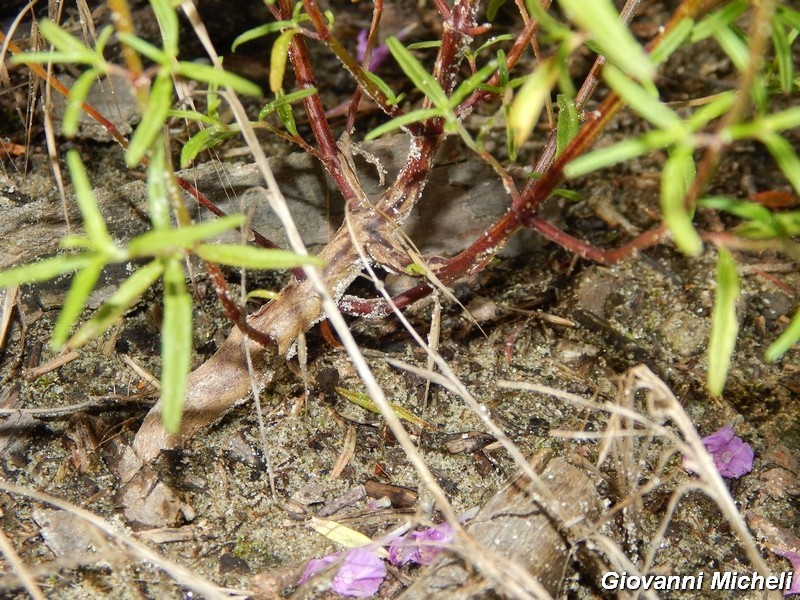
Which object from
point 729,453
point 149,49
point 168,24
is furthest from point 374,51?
point 729,453

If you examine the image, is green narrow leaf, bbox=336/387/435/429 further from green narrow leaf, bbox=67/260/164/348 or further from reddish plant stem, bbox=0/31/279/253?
green narrow leaf, bbox=67/260/164/348

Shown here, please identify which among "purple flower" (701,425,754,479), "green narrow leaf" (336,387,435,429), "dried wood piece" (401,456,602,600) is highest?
"dried wood piece" (401,456,602,600)

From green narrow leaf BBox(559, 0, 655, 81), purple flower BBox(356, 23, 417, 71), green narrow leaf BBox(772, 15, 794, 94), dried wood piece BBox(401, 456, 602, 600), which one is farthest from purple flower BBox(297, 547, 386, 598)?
purple flower BBox(356, 23, 417, 71)

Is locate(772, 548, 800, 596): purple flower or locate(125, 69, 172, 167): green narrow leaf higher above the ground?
locate(125, 69, 172, 167): green narrow leaf

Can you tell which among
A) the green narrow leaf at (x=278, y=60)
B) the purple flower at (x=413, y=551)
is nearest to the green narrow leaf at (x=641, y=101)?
the green narrow leaf at (x=278, y=60)

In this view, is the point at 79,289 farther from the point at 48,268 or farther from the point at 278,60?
the point at 278,60
